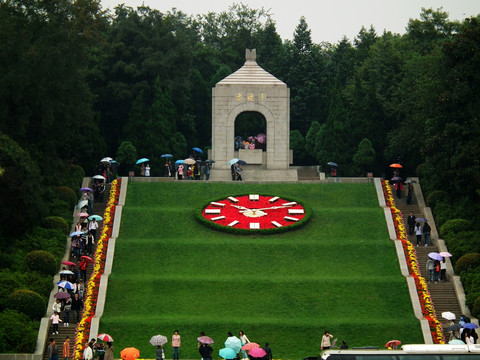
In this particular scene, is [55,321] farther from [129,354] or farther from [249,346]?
[249,346]

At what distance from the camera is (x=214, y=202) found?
67062 mm

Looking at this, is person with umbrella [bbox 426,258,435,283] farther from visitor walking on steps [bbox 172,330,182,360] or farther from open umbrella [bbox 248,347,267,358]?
open umbrella [bbox 248,347,267,358]

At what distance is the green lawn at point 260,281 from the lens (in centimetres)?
5262

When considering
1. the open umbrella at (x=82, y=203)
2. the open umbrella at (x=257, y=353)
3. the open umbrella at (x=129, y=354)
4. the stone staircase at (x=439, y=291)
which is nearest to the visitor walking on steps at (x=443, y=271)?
the stone staircase at (x=439, y=291)

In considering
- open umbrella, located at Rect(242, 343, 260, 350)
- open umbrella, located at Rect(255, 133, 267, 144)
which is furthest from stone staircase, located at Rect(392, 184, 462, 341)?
open umbrella, located at Rect(255, 133, 267, 144)

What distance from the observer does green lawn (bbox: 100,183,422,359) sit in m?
52.6

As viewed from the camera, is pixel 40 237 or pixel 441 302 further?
pixel 40 237

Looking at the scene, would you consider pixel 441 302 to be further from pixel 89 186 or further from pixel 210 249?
pixel 89 186

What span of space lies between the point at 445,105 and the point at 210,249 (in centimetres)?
1419

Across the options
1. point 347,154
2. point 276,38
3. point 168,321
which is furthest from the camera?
point 276,38

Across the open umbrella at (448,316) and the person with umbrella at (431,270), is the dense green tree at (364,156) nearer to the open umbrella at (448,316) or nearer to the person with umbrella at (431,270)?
the person with umbrella at (431,270)

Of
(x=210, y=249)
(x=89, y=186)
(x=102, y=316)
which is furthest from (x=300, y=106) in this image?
(x=102, y=316)

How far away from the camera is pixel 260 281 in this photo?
2249 inches

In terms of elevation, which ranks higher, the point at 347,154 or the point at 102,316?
the point at 347,154
